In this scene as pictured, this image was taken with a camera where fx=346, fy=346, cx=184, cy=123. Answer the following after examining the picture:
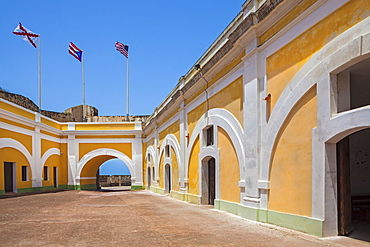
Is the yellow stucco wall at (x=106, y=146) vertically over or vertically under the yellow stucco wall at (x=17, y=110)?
under

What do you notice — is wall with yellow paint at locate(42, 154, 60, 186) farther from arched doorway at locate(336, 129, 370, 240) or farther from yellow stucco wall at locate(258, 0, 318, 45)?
arched doorway at locate(336, 129, 370, 240)

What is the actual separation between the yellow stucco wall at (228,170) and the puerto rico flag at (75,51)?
67.4 feet

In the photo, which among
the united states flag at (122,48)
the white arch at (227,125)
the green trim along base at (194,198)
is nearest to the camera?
the white arch at (227,125)

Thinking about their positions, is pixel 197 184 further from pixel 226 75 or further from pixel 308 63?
pixel 308 63

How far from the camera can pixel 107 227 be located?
6871 mm

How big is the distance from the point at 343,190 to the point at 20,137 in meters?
17.6

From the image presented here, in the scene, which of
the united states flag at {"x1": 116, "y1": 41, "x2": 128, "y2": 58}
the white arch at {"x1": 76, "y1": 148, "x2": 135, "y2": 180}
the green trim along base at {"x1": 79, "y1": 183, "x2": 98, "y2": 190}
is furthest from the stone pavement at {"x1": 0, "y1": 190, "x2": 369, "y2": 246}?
the united states flag at {"x1": 116, "y1": 41, "x2": 128, "y2": 58}

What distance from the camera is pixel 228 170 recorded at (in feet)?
30.0

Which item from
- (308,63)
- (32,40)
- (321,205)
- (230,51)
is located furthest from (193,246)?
(32,40)

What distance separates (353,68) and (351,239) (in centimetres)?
261

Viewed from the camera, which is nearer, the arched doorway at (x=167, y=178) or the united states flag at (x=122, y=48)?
the arched doorway at (x=167, y=178)

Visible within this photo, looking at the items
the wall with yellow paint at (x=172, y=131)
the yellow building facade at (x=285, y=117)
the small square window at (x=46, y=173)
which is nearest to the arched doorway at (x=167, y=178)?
the wall with yellow paint at (x=172, y=131)

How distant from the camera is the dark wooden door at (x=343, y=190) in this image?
5.31 metres

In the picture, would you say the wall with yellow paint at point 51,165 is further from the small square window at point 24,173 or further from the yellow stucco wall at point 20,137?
the yellow stucco wall at point 20,137
